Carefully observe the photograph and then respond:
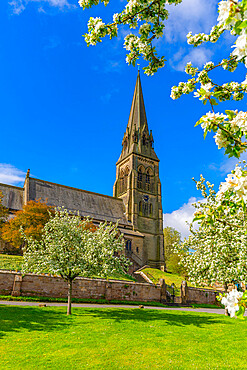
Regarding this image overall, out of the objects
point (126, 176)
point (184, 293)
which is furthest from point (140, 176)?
point (184, 293)

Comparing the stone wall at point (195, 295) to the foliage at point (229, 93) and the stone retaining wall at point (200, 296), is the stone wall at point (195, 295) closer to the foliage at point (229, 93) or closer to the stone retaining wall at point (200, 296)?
the stone retaining wall at point (200, 296)

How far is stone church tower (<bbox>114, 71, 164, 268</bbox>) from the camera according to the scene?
6331 centimetres

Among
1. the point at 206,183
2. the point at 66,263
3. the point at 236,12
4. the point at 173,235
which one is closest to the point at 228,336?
the point at 206,183

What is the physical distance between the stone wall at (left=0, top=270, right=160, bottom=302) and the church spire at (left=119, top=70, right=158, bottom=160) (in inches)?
1802

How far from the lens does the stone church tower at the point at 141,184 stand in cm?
6331

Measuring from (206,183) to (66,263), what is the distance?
10438mm

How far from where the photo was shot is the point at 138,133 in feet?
248

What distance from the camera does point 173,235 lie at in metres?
75.0

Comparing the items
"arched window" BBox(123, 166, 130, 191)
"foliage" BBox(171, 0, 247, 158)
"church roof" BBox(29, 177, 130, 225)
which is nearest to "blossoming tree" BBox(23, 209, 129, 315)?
"foliage" BBox(171, 0, 247, 158)

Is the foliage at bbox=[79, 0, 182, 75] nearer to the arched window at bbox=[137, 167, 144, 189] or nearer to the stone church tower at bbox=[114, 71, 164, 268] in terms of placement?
the stone church tower at bbox=[114, 71, 164, 268]

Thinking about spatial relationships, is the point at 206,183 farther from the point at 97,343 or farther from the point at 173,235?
the point at 173,235

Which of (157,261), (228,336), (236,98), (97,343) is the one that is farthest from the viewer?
(157,261)

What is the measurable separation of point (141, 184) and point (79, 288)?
46616mm

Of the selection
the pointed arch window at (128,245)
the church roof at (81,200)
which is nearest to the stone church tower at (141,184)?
the pointed arch window at (128,245)
